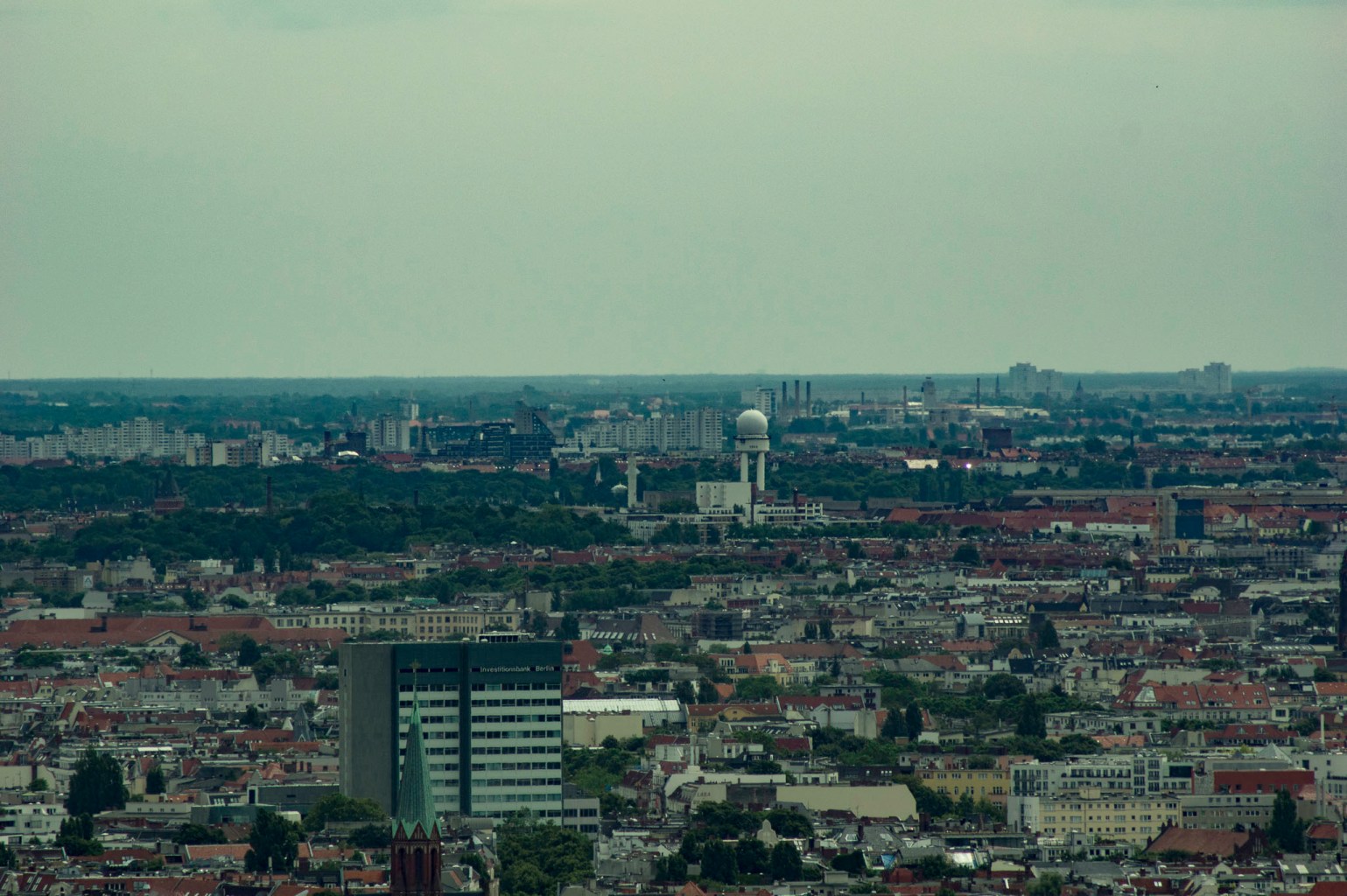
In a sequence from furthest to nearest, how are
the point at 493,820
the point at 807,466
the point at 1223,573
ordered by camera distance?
1. the point at 807,466
2. the point at 1223,573
3. the point at 493,820

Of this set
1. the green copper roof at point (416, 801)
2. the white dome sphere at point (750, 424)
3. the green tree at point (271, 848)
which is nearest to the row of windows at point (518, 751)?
the green tree at point (271, 848)

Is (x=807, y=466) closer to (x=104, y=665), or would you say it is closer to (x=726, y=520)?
(x=726, y=520)

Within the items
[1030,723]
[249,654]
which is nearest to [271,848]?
[1030,723]

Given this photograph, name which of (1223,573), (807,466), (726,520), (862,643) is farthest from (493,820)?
(807,466)

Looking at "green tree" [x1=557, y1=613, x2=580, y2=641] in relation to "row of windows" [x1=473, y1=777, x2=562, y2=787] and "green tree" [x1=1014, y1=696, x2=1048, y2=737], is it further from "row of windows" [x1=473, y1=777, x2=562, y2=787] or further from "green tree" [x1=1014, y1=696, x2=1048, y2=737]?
"row of windows" [x1=473, y1=777, x2=562, y2=787]

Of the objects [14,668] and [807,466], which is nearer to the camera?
[14,668]

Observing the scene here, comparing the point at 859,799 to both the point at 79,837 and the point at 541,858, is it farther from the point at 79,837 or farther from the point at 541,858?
the point at 79,837
